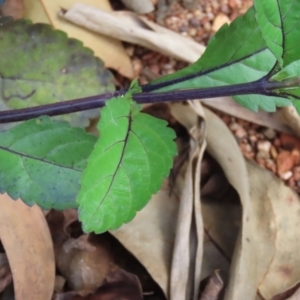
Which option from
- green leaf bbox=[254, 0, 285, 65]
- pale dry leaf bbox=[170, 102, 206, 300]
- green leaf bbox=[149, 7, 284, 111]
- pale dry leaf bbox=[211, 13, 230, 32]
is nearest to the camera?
green leaf bbox=[254, 0, 285, 65]

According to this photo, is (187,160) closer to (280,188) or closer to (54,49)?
(280,188)

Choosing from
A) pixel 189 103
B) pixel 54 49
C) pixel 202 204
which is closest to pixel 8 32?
pixel 54 49

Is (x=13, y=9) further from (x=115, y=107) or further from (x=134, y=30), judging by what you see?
(x=115, y=107)

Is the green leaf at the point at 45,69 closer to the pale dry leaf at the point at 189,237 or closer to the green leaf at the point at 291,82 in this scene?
the pale dry leaf at the point at 189,237

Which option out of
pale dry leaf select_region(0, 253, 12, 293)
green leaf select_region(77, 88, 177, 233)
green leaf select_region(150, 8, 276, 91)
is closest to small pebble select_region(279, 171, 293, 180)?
green leaf select_region(150, 8, 276, 91)

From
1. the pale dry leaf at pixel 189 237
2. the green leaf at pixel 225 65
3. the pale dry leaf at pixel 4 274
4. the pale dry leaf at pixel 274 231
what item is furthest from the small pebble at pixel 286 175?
the pale dry leaf at pixel 4 274

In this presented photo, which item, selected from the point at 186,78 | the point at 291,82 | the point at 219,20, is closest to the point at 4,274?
the point at 186,78

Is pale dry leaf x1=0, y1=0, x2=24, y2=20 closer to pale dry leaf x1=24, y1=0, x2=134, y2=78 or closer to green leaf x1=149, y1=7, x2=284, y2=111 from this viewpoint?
pale dry leaf x1=24, y1=0, x2=134, y2=78
